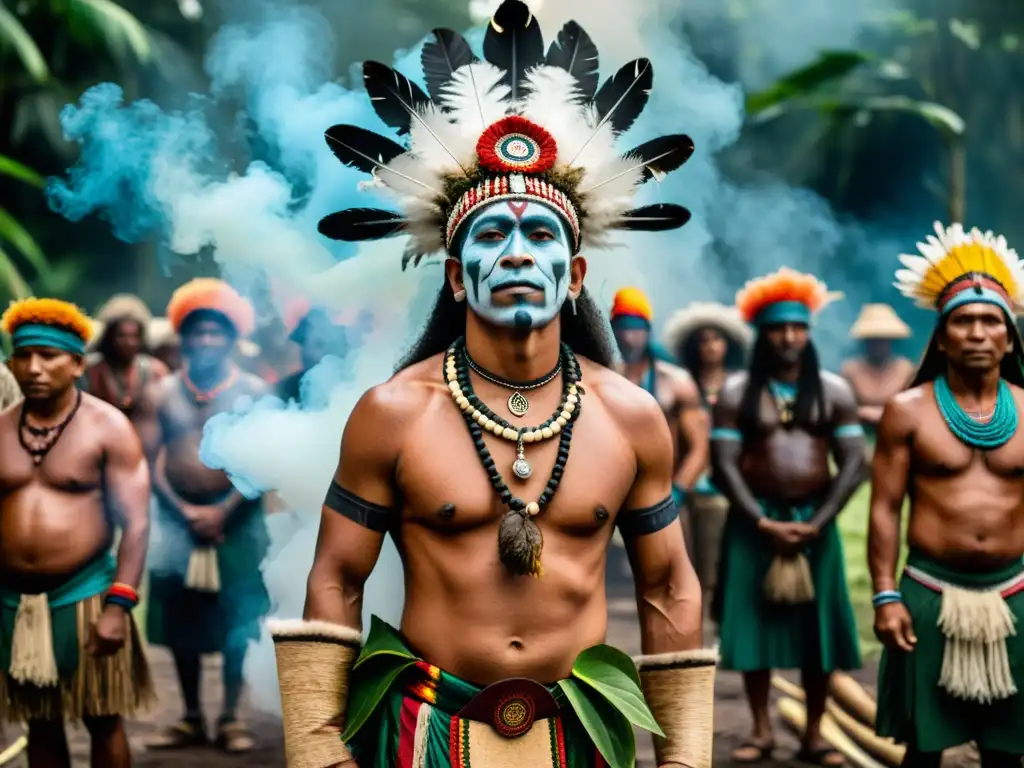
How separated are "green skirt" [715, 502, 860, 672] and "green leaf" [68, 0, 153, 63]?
28.9 ft

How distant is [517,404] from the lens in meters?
3.41

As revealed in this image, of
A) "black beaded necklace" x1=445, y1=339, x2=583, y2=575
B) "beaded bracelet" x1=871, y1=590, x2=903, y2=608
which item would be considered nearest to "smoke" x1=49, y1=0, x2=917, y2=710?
"black beaded necklace" x1=445, y1=339, x2=583, y2=575

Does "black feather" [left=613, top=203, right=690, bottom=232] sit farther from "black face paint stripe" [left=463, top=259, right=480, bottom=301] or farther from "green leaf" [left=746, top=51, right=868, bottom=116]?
"green leaf" [left=746, top=51, right=868, bottom=116]

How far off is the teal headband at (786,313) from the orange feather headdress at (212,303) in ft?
8.61

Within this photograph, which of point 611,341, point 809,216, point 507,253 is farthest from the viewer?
point 809,216

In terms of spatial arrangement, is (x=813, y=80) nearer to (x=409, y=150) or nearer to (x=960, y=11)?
(x=960, y=11)

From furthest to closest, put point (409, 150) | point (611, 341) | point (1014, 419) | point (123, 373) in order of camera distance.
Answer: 1. point (123, 373)
2. point (1014, 419)
3. point (611, 341)
4. point (409, 150)

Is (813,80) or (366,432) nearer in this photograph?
(366,432)

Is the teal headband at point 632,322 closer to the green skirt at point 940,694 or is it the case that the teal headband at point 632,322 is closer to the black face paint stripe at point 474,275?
the green skirt at point 940,694

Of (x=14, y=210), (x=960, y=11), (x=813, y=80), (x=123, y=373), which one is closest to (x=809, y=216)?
(x=960, y=11)

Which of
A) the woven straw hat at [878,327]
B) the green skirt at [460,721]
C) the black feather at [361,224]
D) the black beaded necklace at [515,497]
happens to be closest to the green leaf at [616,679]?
the green skirt at [460,721]

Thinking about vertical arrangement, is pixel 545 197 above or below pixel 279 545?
above

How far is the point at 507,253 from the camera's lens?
3312 millimetres

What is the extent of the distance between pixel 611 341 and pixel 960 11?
626 inches
